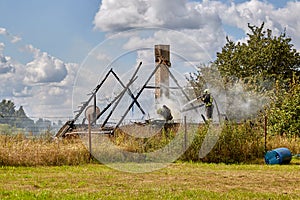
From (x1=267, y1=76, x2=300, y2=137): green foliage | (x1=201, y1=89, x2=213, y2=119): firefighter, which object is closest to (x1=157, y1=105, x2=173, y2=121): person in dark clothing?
(x1=201, y1=89, x2=213, y2=119): firefighter

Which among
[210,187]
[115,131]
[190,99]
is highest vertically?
[190,99]

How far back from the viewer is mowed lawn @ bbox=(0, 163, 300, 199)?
998cm

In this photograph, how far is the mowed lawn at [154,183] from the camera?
393 inches

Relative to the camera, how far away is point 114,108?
2058cm

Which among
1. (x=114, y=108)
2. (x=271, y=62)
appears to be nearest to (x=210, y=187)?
(x=114, y=108)

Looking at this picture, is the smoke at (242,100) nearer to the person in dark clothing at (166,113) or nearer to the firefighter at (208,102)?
the firefighter at (208,102)

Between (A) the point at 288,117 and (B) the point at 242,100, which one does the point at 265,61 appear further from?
→ (A) the point at 288,117

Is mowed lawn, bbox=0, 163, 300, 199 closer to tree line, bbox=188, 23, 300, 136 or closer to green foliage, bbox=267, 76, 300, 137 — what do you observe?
green foliage, bbox=267, 76, 300, 137

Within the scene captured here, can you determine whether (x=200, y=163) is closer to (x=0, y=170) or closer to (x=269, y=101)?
(x=0, y=170)

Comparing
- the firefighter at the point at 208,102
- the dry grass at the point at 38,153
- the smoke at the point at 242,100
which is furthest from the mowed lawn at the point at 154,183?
the smoke at the point at 242,100

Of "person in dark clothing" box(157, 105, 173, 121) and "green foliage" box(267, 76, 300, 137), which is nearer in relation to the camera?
"person in dark clothing" box(157, 105, 173, 121)

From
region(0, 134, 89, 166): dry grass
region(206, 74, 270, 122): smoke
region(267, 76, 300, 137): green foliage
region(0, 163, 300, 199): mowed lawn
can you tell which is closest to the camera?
region(0, 163, 300, 199): mowed lawn

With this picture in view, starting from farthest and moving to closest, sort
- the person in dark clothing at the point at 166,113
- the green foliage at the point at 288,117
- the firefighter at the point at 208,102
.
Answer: the green foliage at the point at 288,117, the firefighter at the point at 208,102, the person in dark clothing at the point at 166,113

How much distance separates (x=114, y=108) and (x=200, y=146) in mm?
4663
